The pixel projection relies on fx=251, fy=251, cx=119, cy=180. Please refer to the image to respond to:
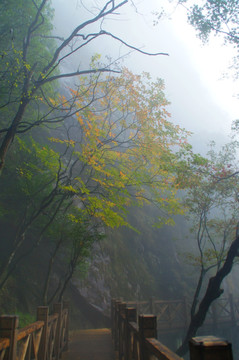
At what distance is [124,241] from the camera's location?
19.3 meters

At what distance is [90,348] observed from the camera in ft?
25.1

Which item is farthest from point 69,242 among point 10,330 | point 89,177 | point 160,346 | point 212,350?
point 212,350

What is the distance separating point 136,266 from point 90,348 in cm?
1103

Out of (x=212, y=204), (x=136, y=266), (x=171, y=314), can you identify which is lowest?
(x=171, y=314)

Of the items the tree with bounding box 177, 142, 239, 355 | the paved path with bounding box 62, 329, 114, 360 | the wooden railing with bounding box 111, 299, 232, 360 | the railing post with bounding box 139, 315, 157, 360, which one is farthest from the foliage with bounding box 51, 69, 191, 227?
the railing post with bounding box 139, 315, 157, 360

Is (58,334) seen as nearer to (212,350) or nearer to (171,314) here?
(212,350)

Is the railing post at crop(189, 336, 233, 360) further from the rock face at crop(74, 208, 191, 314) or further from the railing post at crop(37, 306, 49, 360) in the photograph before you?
the rock face at crop(74, 208, 191, 314)

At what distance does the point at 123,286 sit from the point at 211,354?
16.1m

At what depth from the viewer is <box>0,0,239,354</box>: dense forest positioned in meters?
7.20

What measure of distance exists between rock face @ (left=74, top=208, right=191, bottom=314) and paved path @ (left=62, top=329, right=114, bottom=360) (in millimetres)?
4771

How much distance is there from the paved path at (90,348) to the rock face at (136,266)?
4771mm

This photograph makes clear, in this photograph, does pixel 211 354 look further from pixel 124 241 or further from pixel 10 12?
pixel 124 241

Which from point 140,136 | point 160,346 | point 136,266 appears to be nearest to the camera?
point 160,346

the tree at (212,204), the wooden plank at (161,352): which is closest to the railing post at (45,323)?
the wooden plank at (161,352)
